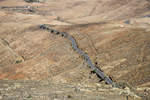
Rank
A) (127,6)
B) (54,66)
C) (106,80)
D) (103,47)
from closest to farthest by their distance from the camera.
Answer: (106,80) → (54,66) → (103,47) → (127,6)

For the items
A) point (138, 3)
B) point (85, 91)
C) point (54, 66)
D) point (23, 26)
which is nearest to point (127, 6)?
point (138, 3)

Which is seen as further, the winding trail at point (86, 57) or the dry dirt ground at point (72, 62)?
the winding trail at point (86, 57)

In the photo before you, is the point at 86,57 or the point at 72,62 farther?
the point at 86,57

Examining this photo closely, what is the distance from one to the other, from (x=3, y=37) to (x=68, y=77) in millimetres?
26655

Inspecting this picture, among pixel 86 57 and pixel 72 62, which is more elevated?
pixel 86 57

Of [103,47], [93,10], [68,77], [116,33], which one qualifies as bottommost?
[68,77]

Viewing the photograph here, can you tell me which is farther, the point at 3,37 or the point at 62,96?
the point at 3,37

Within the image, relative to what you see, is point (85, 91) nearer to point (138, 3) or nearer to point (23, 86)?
point (23, 86)

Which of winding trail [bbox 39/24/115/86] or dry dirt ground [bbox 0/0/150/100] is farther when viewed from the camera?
winding trail [bbox 39/24/115/86]

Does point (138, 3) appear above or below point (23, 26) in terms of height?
above

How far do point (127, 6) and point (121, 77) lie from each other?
188 ft

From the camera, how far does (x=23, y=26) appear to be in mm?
53375

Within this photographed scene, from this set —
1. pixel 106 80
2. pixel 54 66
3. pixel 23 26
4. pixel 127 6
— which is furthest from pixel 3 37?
pixel 127 6

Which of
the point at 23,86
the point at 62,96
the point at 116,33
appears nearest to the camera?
the point at 62,96
